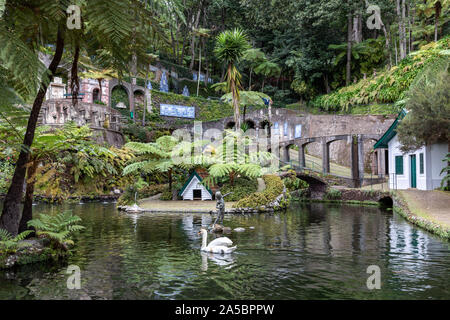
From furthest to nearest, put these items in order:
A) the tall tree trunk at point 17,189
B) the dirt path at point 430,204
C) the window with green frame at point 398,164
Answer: the window with green frame at point 398,164
the dirt path at point 430,204
the tall tree trunk at point 17,189

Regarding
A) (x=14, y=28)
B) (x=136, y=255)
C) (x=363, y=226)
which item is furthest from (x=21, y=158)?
(x=363, y=226)

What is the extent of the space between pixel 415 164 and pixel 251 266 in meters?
17.8

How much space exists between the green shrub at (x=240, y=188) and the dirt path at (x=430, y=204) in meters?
8.12

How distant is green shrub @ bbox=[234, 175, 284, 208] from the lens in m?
19.5

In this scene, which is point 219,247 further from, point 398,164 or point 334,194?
point 398,164

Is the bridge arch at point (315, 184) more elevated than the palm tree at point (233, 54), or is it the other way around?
the palm tree at point (233, 54)

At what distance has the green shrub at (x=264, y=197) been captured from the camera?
19.5m

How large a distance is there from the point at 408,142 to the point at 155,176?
17.8 meters

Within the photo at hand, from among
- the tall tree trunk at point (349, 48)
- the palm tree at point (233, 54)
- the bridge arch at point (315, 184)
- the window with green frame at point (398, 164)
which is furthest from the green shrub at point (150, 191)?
the tall tree trunk at point (349, 48)

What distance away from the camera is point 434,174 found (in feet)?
68.3

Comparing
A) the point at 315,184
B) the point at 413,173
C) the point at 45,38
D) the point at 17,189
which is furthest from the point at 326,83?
the point at 17,189

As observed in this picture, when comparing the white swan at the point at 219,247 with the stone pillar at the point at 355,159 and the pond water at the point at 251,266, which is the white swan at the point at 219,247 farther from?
the stone pillar at the point at 355,159

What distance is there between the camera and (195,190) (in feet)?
75.3
